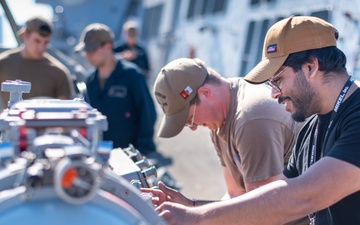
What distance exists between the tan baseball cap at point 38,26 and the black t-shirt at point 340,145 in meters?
2.96

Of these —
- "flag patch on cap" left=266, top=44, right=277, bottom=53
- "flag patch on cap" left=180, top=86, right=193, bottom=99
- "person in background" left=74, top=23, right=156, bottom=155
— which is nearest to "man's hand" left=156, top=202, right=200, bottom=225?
"flag patch on cap" left=266, top=44, right=277, bottom=53

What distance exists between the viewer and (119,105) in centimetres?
514

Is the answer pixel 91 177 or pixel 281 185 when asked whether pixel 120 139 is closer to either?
pixel 281 185

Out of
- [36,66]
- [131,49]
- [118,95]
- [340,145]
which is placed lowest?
[131,49]

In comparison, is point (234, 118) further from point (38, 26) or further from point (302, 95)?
point (38, 26)

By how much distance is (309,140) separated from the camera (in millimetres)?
2459

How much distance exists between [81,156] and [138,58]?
8270mm

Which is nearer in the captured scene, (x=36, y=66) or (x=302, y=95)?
(x=302, y=95)

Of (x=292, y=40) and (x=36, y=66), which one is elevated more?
(x=292, y=40)

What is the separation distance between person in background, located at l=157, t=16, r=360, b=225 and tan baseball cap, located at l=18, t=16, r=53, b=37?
111 inches

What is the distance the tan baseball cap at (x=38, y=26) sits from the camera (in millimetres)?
4898

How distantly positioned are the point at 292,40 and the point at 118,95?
2.93 metres

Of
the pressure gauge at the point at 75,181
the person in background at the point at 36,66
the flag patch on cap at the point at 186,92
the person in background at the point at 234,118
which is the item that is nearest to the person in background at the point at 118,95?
the person in background at the point at 36,66

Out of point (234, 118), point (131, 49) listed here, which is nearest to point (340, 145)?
point (234, 118)
